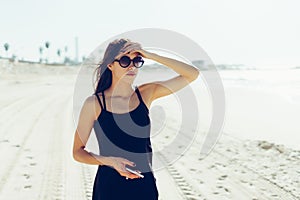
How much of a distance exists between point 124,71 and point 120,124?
24 cm

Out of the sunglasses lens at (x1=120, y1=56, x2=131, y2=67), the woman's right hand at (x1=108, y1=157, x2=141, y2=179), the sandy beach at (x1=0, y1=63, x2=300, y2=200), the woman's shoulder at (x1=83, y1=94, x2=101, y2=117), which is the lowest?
the sandy beach at (x1=0, y1=63, x2=300, y2=200)

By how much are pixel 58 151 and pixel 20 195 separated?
2229 mm

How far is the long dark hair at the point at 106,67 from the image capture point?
68.2 inches

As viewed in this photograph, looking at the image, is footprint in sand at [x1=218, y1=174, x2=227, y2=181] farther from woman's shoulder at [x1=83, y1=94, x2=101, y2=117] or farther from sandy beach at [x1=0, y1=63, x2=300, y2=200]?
woman's shoulder at [x1=83, y1=94, x2=101, y2=117]

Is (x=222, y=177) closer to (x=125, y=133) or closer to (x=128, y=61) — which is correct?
(x=125, y=133)

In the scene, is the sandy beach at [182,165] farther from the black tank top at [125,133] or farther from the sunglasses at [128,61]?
the sunglasses at [128,61]

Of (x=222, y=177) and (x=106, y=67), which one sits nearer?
(x=106, y=67)

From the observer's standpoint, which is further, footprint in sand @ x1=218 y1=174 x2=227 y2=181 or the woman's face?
footprint in sand @ x1=218 y1=174 x2=227 y2=181

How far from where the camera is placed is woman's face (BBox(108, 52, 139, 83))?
1.72 meters

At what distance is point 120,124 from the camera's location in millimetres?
1766

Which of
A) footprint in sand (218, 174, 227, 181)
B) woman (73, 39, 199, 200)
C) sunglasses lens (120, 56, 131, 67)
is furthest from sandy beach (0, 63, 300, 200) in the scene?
sunglasses lens (120, 56, 131, 67)

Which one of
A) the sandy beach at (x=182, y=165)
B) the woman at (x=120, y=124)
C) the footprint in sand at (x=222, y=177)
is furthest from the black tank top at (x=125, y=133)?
the footprint in sand at (x=222, y=177)

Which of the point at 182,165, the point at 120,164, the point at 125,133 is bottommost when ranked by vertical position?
the point at 182,165

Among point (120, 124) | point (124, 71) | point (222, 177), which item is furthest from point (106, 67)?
point (222, 177)
